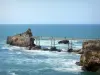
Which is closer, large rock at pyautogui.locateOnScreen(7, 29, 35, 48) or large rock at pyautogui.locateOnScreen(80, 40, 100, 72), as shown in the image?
large rock at pyautogui.locateOnScreen(80, 40, 100, 72)

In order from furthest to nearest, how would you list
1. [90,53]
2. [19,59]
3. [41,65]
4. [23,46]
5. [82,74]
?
1. [23,46]
2. [19,59]
3. [41,65]
4. [90,53]
5. [82,74]

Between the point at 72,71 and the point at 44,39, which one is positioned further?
the point at 44,39

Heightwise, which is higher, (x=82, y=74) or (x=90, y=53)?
(x=90, y=53)

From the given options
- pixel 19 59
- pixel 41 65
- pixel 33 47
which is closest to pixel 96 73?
pixel 41 65

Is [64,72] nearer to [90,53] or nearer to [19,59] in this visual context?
[90,53]

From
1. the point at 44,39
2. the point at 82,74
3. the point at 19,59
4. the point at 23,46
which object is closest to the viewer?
the point at 82,74

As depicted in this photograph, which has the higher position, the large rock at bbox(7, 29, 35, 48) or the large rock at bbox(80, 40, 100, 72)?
the large rock at bbox(7, 29, 35, 48)

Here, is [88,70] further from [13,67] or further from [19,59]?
[19,59]

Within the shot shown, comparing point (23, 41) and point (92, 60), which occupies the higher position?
point (23, 41)

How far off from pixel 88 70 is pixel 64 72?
4.80 ft

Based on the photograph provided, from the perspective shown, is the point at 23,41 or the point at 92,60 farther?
the point at 23,41

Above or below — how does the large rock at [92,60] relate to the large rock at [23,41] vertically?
below

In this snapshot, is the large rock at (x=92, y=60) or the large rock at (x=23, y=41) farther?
the large rock at (x=23, y=41)

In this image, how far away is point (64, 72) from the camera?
1781cm
